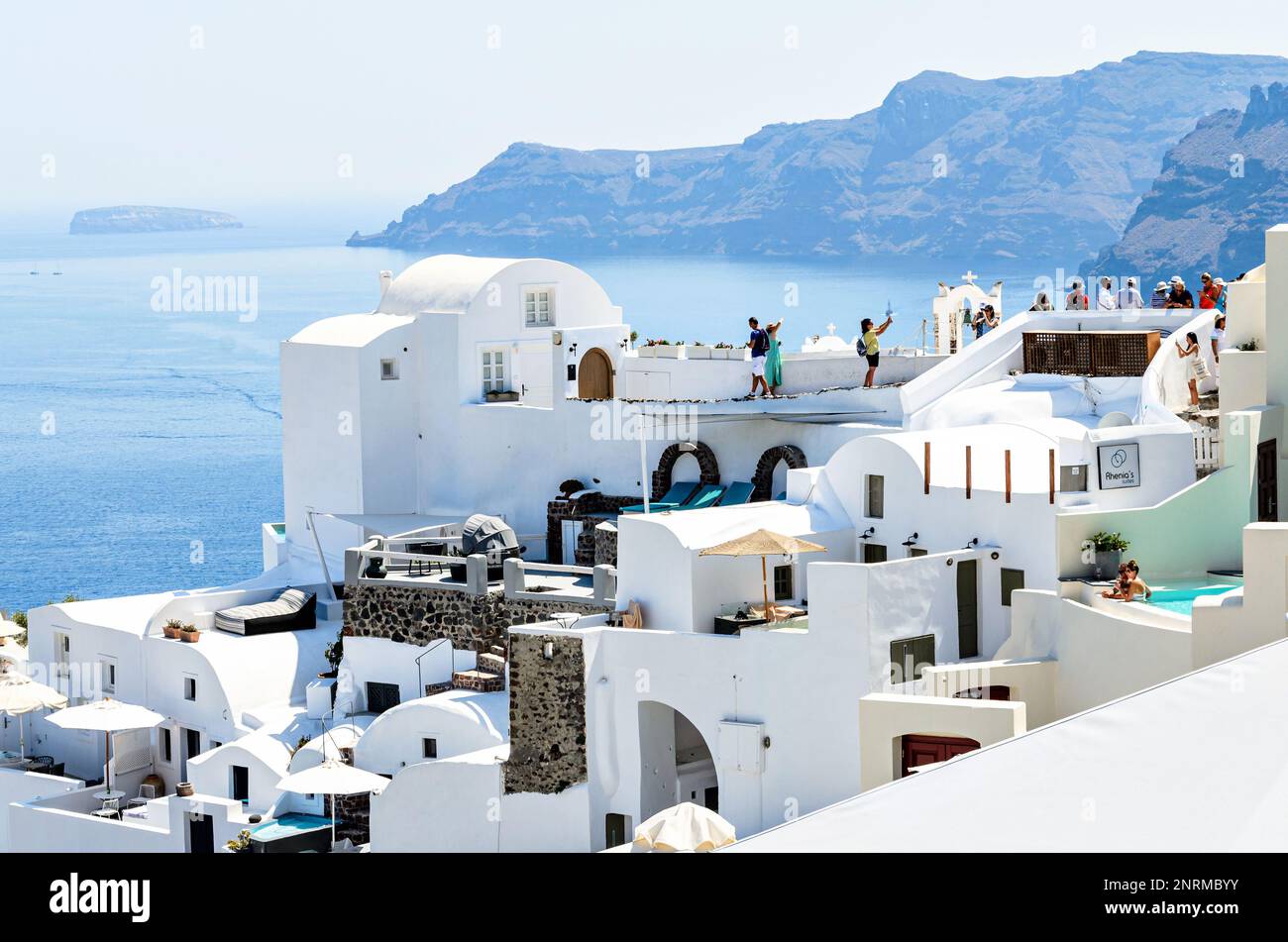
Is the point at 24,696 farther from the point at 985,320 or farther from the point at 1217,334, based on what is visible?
the point at 1217,334

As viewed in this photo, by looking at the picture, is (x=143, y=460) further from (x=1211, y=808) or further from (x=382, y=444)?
(x=1211, y=808)

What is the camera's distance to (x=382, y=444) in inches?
1841

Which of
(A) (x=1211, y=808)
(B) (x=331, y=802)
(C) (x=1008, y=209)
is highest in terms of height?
(C) (x=1008, y=209)

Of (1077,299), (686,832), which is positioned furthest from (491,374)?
(686,832)

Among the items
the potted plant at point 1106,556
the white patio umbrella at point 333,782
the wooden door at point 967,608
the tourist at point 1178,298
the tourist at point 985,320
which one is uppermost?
the tourist at point 1178,298

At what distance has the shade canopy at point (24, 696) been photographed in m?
Answer: 42.8

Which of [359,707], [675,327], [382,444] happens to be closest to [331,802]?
[359,707]

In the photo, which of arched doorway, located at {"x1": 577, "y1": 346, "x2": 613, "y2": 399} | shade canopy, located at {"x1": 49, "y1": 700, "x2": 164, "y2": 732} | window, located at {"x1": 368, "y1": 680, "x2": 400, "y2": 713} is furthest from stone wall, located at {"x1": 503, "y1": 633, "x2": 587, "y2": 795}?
arched doorway, located at {"x1": 577, "y1": 346, "x2": 613, "y2": 399}

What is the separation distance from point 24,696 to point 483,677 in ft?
39.9

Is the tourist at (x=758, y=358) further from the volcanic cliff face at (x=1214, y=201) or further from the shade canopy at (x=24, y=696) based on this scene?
the volcanic cliff face at (x=1214, y=201)

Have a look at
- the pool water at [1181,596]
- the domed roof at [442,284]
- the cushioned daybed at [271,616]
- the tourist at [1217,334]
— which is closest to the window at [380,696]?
the cushioned daybed at [271,616]

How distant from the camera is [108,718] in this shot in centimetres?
4022

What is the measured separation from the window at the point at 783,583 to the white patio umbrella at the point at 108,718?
1430 cm
